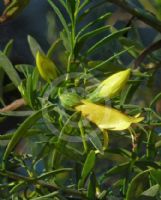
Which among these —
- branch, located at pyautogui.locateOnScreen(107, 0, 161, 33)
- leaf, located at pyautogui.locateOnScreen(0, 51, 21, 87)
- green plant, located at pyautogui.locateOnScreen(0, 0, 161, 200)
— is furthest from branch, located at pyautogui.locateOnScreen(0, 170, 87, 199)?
branch, located at pyautogui.locateOnScreen(107, 0, 161, 33)

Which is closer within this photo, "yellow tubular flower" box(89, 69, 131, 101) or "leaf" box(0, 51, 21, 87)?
"yellow tubular flower" box(89, 69, 131, 101)

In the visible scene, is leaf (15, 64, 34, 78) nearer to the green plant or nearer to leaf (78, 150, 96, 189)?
the green plant

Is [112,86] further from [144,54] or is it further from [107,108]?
[144,54]

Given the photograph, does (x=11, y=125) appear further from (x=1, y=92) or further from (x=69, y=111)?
(x=69, y=111)

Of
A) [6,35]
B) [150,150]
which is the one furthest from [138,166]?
[6,35]

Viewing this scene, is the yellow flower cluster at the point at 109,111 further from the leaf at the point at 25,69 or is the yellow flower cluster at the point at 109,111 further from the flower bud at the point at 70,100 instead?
the leaf at the point at 25,69

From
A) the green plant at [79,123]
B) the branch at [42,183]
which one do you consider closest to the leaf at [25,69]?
the green plant at [79,123]
